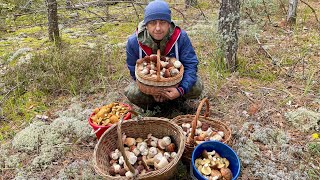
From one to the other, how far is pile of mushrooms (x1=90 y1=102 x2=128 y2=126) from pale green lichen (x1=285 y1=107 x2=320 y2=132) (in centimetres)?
191

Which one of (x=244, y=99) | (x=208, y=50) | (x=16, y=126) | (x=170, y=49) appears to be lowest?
(x=16, y=126)

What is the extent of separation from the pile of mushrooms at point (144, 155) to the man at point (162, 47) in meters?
0.50

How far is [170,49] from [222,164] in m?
1.35

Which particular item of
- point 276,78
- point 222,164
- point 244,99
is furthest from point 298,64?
point 222,164

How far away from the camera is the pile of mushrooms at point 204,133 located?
8.38 ft

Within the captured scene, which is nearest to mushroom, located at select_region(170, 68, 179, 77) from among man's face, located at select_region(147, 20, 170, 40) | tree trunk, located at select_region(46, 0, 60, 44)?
man's face, located at select_region(147, 20, 170, 40)

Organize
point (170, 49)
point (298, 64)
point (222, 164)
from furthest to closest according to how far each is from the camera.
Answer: point (298, 64)
point (170, 49)
point (222, 164)

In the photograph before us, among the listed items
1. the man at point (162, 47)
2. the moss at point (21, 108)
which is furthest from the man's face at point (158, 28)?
the moss at point (21, 108)

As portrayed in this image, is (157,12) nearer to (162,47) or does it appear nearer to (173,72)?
(162,47)

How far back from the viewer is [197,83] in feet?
10.1

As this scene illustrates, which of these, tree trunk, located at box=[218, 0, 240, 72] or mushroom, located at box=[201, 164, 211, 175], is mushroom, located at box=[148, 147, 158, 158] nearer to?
mushroom, located at box=[201, 164, 211, 175]

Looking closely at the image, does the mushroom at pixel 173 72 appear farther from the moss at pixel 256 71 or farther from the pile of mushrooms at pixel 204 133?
the moss at pixel 256 71

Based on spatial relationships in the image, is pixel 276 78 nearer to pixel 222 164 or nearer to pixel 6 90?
pixel 222 164

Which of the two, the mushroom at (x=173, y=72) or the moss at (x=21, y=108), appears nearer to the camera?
the mushroom at (x=173, y=72)
